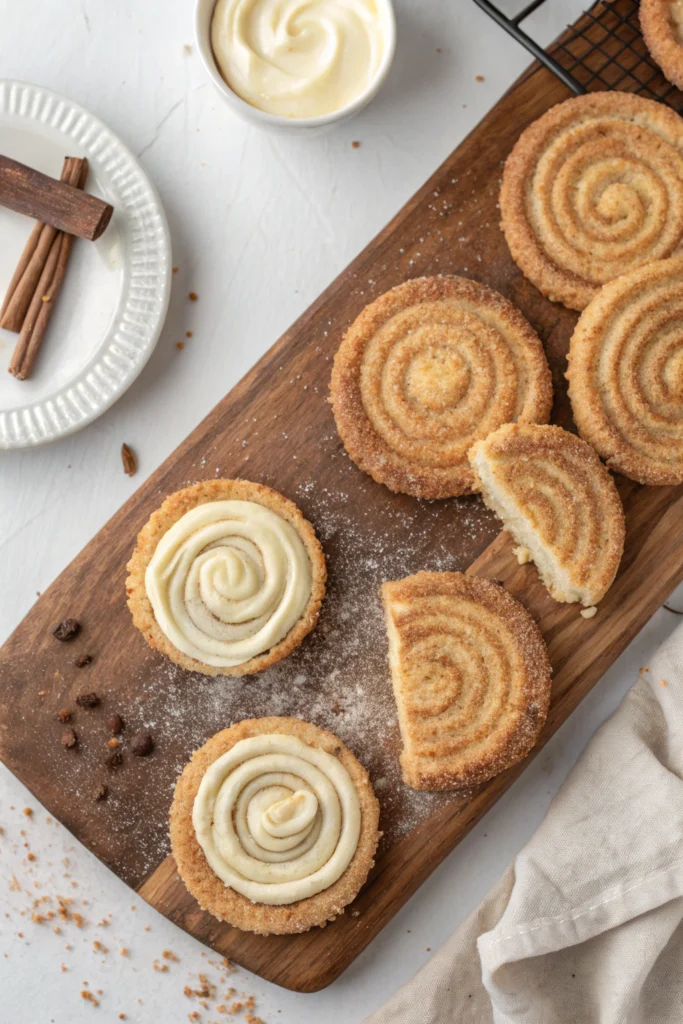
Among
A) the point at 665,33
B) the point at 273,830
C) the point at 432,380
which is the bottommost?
the point at 273,830

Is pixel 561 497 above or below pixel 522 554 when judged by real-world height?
above

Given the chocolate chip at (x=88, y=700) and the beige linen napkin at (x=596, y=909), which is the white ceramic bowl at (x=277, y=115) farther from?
the beige linen napkin at (x=596, y=909)

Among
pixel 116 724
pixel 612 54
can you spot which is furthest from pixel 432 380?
pixel 116 724

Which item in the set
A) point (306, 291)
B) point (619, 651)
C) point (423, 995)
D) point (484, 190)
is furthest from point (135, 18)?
point (423, 995)

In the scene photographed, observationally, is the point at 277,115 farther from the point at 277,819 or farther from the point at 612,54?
the point at 277,819

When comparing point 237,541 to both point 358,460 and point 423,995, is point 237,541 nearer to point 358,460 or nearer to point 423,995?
point 358,460

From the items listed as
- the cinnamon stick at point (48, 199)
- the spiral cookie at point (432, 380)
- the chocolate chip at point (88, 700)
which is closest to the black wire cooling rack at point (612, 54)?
the spiral cookie at point (432, 380)

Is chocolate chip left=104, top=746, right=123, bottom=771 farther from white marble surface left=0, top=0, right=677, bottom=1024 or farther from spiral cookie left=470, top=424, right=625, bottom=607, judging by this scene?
spiral cookie left=470, top=424, right=625, bottom=607
